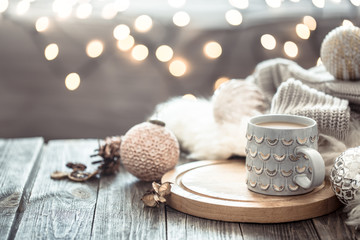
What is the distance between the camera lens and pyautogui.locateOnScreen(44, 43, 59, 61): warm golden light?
4.89 feet

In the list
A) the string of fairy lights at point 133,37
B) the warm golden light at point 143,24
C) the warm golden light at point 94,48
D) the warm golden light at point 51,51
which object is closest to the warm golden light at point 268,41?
the string of fairy lights at point 133,37

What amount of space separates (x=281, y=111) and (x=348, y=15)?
2.10ft

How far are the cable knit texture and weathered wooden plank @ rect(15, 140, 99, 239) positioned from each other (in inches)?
15.5

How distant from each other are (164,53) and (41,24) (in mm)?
375

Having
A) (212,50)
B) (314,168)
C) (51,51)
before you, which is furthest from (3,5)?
(314,168)

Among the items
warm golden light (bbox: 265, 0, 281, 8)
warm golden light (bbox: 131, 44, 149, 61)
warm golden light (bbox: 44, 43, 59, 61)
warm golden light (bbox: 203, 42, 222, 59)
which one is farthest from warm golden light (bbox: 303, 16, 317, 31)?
warm golden light (bbox: 44, 43, 59, 61)

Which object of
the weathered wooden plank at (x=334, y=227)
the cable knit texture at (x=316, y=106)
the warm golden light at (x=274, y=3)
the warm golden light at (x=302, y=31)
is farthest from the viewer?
the warm golden light at (x=274, y=3)

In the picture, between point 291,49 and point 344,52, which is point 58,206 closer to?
point 344,52

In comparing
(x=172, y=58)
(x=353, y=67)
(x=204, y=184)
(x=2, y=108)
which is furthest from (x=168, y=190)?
(x=2, y=108)

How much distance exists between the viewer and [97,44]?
152 cm

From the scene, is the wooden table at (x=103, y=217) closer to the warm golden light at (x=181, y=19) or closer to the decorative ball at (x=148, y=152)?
the decorative ball at (x=148, y=152)

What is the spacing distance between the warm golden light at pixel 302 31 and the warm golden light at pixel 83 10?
0.63m

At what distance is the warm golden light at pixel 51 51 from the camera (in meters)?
1.49

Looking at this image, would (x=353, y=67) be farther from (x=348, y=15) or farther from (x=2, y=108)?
(x=2, y=108)
